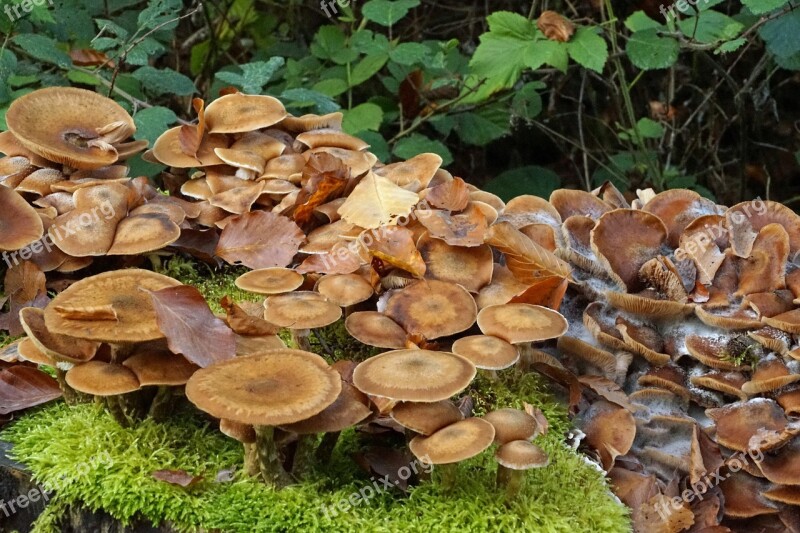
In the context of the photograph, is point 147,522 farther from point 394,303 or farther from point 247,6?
point 247,6

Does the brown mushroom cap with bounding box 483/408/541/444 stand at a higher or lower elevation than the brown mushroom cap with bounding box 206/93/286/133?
lower

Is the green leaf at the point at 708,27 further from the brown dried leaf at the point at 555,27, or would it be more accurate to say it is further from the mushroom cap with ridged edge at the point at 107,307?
the mushroom cap with ridged edge at the point at 107,307

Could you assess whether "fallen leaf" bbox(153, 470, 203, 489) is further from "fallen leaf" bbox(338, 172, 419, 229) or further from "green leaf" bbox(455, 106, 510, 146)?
"green leaf" bbox(455, 106, 510, 146)

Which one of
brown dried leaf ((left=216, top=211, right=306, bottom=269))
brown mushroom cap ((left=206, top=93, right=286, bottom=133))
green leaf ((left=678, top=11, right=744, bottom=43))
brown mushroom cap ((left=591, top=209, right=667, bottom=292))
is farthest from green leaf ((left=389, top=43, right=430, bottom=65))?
brown mushroom cap ((left=591, top=209, right=667, bottom=292))

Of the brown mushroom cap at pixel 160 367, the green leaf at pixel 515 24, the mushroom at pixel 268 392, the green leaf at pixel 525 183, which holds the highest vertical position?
the green leaf at pixel 515 24

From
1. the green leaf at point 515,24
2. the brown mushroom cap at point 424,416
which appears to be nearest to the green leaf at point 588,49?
the green leaf at point 515,24

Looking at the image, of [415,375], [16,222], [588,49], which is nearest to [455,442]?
[415,375]

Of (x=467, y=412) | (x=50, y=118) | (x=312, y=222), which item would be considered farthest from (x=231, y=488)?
(x=50, y=118)
